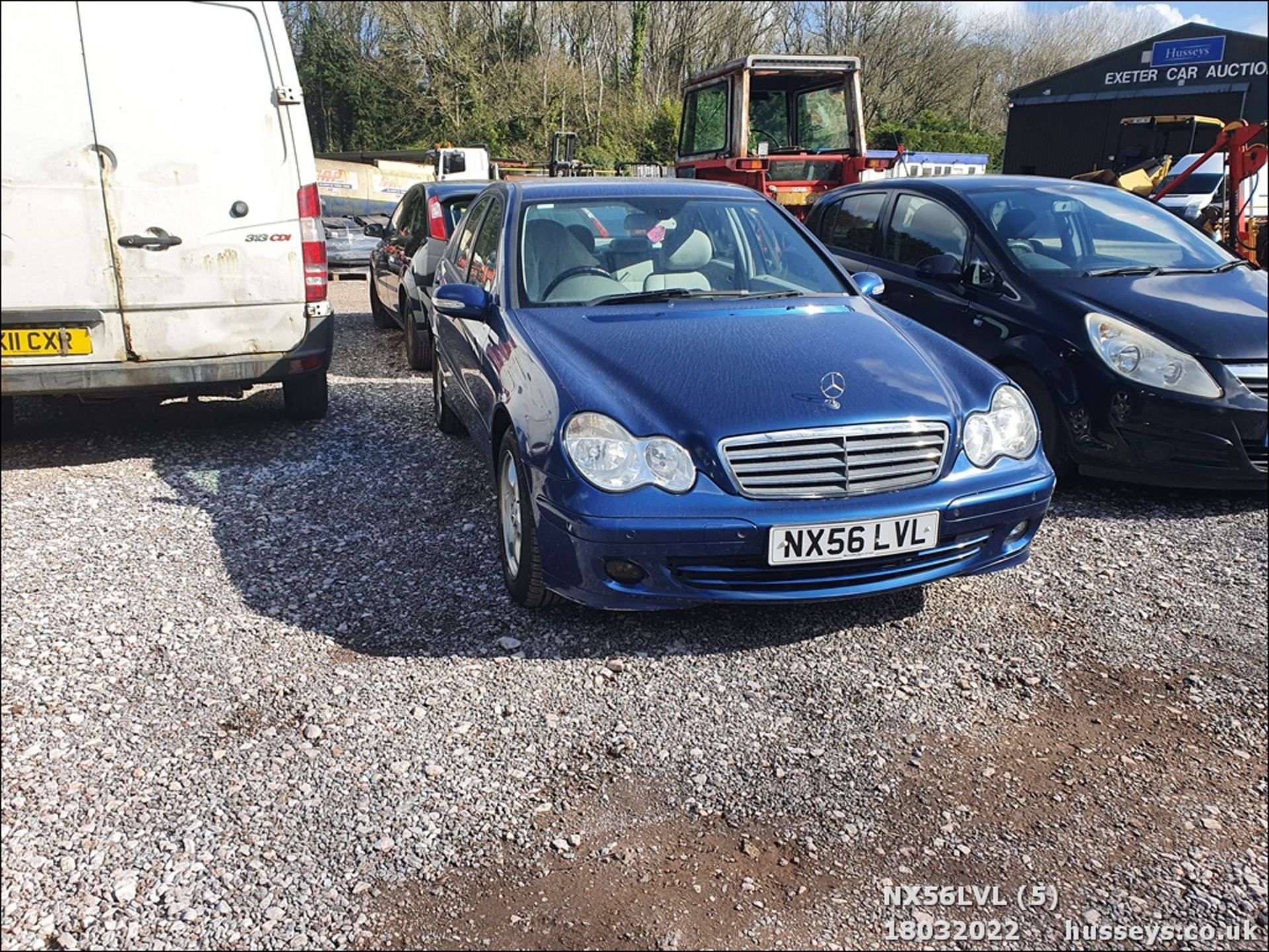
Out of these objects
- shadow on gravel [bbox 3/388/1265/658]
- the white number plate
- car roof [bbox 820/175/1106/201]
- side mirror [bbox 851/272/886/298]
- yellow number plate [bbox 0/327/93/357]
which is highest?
car roof [bbox 820/175/1106/201]

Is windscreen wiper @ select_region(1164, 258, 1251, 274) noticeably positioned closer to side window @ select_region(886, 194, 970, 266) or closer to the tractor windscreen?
side window @ select_region(886, 194, 970, 266)

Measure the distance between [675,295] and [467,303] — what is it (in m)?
0.87

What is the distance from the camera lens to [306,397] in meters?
5.95

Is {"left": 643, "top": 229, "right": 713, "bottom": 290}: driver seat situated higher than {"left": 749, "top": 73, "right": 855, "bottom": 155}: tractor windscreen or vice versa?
{"left": 749, "top": 73, "right": 855, "bottom": 155}: tractor windscreen

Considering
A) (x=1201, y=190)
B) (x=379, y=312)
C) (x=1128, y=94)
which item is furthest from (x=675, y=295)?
(x=1128, y=94)

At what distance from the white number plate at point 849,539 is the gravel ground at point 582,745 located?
1.27ft

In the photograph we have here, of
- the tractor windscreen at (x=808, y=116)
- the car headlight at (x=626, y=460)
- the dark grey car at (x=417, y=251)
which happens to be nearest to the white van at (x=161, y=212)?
the dark grey car at (x=417, y=251)

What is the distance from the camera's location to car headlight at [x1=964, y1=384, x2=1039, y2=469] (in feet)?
10.8

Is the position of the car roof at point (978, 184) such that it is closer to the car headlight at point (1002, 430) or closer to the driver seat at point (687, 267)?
the driver seat at point (687, 267)

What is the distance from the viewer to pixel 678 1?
1414 inches

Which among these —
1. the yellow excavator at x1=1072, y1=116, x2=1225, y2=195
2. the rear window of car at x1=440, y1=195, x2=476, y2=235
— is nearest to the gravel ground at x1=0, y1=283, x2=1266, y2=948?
the rear window of car at x1=440, y1=195, x2=476, y2=235

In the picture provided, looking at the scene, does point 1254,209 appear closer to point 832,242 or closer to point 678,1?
point 832,242

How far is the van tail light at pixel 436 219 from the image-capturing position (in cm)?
789

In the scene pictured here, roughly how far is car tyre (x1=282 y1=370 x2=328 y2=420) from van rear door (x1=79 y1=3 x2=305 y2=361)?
2.29 feet
